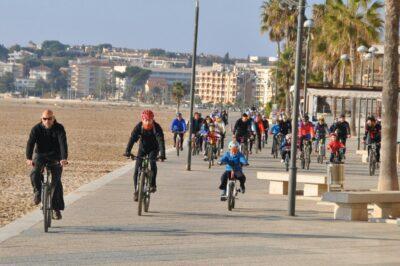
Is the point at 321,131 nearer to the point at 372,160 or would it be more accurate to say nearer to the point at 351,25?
the point at 372,160

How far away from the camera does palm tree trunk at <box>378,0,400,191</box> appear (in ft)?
67.7

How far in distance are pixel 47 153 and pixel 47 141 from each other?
0.16 metres

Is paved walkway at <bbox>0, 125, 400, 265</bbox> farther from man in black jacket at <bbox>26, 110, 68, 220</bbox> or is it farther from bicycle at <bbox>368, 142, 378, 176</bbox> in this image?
bicycle at <bbox>368, 142, 378, 176</bbox>

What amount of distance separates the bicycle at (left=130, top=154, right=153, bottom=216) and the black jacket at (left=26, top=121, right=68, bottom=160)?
2.07 m

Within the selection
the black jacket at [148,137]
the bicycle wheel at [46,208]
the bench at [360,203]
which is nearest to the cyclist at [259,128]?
the bench at [360,203]

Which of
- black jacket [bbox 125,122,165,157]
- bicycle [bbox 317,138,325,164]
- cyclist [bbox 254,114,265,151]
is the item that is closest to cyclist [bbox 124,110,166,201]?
black jacket [bbox 125,122,165,157]

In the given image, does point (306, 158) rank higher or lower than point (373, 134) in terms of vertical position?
lower

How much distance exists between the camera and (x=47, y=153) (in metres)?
15.5

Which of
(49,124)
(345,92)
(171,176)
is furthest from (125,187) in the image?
(345,92)

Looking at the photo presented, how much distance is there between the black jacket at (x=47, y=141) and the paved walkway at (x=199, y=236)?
0.93 metres

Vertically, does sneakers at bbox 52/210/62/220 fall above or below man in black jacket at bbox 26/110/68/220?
below

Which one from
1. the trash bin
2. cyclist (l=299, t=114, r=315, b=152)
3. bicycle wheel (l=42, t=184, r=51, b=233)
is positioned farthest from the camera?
cyclist (l=299, t=114, r=315, b=152)

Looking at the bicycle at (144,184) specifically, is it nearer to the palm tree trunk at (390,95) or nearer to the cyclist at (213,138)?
the palm tree trunk at (390,95)

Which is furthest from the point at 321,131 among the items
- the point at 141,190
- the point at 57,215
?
the point at 57,215
